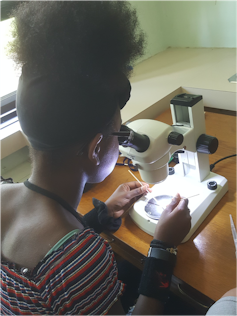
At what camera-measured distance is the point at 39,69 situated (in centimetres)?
58

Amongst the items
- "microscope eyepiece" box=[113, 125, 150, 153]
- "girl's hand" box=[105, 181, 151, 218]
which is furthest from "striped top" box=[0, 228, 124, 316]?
"girl's hand" box=[105, 181, 151, 218]

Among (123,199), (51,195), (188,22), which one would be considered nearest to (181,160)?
(123,199)

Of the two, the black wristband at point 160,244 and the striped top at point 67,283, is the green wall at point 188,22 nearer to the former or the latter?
the black wristband at point 160,244

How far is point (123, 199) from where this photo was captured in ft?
3.28

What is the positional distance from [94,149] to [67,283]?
1.02 ft

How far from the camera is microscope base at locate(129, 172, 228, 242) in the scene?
876mm

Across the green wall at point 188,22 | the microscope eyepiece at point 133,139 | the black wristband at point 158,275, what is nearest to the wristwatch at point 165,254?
the black wristband at point 158,275

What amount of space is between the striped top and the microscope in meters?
0.28

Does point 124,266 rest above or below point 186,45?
below

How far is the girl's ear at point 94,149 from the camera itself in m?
0.65

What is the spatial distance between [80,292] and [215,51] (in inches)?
71.0

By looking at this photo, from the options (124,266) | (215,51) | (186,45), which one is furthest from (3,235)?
(186,45)

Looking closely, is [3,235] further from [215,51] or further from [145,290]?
[215,51]

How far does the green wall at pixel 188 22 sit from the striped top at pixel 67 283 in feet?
5.64
